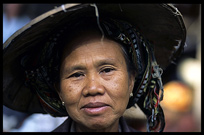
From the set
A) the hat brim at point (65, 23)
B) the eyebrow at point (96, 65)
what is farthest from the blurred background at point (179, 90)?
the eyebrow at point (96, 65)

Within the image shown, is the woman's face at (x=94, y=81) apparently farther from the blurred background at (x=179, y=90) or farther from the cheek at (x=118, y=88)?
the blurred background at (x=179, y=90)

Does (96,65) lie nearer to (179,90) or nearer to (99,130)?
(99,130)

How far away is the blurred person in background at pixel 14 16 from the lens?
3396 millimetres

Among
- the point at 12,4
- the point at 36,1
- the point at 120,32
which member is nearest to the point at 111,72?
the point at 120,32

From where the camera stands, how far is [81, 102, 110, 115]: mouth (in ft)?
6.02

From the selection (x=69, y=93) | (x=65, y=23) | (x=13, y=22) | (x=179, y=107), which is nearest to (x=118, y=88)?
(x=69, y=93)

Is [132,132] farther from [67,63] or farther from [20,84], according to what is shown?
[20,84]

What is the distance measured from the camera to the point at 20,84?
2488 millimetres

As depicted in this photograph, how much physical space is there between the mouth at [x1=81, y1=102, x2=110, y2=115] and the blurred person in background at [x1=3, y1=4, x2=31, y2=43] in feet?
5.79

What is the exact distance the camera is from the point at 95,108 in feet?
6.04

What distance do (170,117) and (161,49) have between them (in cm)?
256

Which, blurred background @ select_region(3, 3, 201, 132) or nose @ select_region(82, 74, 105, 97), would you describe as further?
blurred background @ select_region(3, 3, 201, 132)

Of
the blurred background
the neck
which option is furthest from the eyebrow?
the blurred background

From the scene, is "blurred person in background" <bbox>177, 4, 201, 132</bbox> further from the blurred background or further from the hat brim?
the hat brim
